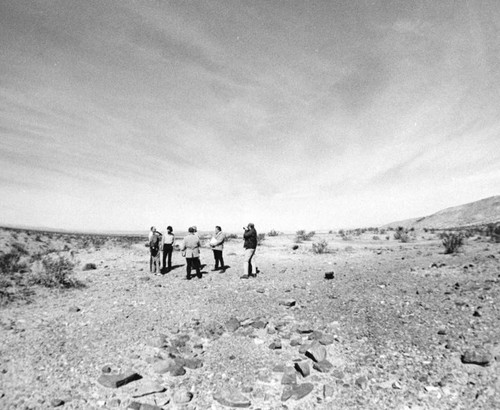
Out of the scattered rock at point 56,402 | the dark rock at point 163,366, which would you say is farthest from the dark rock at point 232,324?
the scattered rock at point 56,402

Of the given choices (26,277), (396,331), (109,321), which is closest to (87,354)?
Result: (109,321)

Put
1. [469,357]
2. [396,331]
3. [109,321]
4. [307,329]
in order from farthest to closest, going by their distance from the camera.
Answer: [109,321]
[307,329]
[396,331]
[469,357]

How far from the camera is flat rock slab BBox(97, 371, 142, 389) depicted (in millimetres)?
4709

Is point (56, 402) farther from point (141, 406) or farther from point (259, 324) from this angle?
point (259, 324)

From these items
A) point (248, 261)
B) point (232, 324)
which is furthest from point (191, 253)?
point (232, 324)

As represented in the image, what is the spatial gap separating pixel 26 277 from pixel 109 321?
785cm

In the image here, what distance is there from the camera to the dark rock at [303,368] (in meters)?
4.96

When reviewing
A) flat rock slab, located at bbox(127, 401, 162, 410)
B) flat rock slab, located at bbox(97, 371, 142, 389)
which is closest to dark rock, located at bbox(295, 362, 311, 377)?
flat rock slab, located at bbox(127, 401, 162, 410)

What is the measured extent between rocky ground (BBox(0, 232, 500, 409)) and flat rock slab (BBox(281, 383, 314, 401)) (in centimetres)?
2

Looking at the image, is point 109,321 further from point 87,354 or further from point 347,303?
point 347,303

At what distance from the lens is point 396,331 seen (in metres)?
6.20

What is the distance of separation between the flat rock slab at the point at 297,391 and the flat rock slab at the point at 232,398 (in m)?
0.57

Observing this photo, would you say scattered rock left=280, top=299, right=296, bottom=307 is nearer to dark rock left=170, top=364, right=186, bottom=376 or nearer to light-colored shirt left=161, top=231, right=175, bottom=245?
dark rock left=170, top=364, right=186, bottom=376

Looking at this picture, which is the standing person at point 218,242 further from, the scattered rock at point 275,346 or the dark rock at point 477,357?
the dark rock at point 477,357
